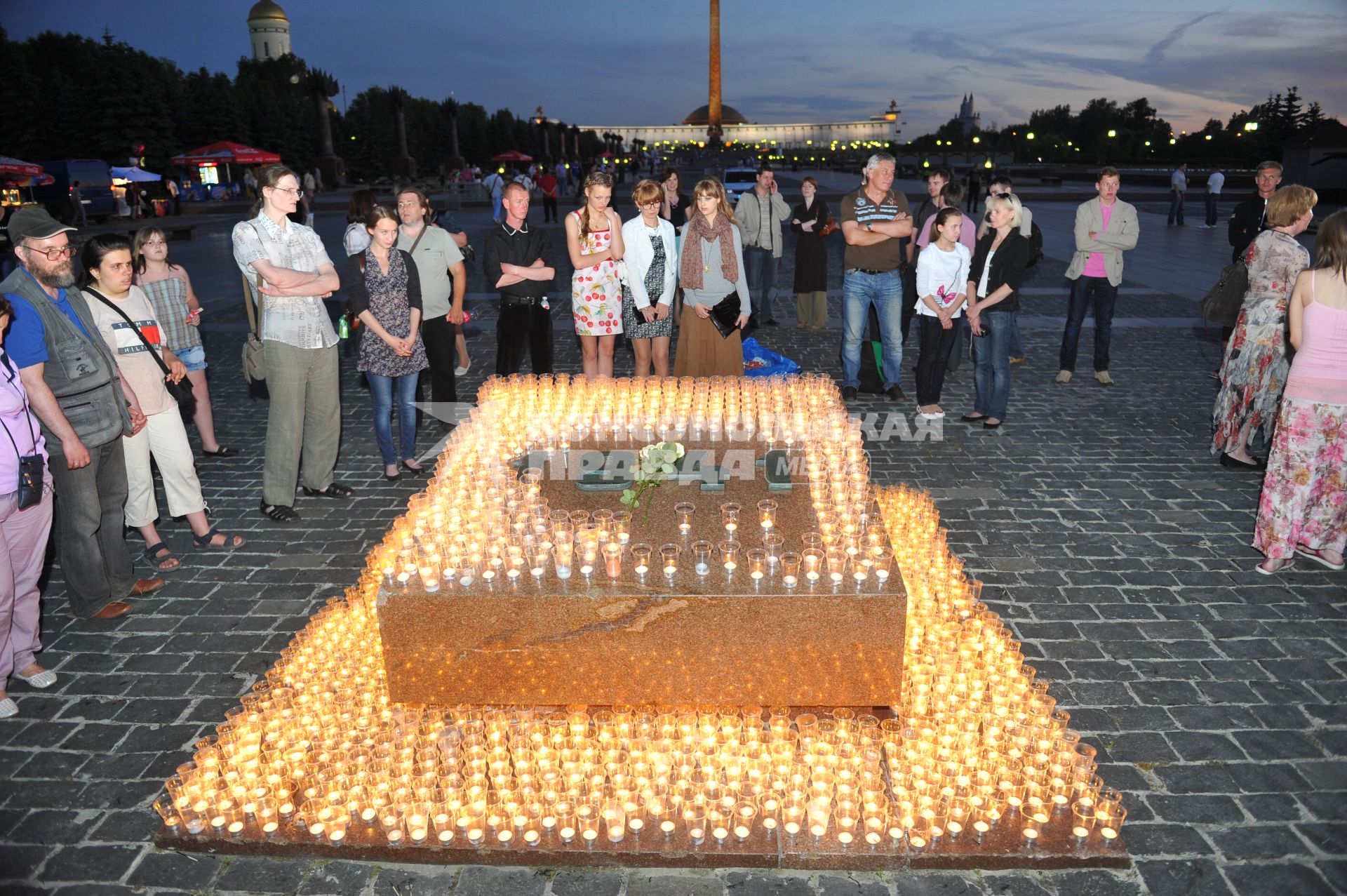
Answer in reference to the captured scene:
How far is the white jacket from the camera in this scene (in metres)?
8.14

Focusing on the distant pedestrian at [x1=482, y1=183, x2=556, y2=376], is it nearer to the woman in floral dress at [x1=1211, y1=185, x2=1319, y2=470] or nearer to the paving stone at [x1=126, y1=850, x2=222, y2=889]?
the paving stone at [x1=126, y1=850, x2=222, y2=889]

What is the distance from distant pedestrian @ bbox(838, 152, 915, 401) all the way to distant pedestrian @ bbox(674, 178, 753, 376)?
1330mm

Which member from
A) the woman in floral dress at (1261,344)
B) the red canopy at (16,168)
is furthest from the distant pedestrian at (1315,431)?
the red canopy at (16,168)

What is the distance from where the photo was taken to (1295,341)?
558 centimetres

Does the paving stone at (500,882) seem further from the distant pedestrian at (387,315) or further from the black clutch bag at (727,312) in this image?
the black clutch bag at (727,312)

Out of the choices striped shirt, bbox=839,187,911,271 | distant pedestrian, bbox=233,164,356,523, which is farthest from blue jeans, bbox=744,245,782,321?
distant pedestrian, bbox=233,164,356,523

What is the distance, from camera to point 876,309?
9.54m

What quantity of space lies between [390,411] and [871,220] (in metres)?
5.04

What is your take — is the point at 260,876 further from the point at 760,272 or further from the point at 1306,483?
the point at 760,272

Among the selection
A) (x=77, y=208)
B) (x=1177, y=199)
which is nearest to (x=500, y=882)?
(x=1177, y=199)

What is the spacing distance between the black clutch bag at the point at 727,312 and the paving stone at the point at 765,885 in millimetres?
5728

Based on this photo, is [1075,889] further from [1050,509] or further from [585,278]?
[585,278]

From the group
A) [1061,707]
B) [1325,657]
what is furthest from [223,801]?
[1325,657]

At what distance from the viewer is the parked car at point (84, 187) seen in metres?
35.2
